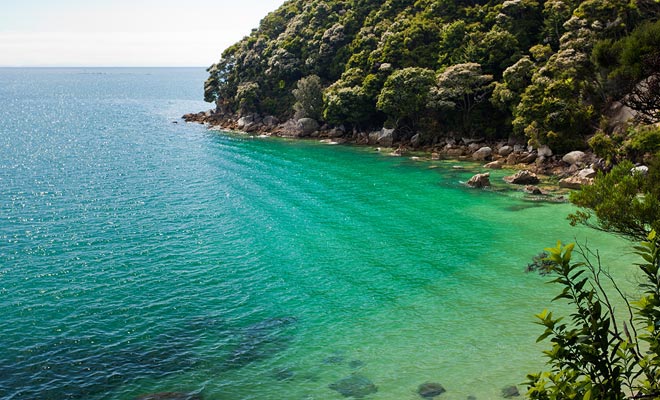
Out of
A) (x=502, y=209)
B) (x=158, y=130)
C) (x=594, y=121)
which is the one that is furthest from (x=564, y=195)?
(x=158, y=130)

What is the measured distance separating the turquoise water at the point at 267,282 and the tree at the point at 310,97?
3814 centimetres

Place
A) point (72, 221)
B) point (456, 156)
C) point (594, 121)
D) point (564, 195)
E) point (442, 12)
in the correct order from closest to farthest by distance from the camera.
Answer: point (72, 221) < point (564, 195) < point (594, 121) < point (456, 156) < point (442, 12)

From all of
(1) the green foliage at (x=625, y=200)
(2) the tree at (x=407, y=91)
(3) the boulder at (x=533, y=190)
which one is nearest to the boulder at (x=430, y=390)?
(1) the green foliage at (x=625, y=200)

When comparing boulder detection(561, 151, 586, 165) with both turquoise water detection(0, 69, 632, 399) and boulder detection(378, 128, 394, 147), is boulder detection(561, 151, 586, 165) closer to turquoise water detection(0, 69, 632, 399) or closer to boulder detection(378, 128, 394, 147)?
turquoise water detection(0, 69, 632, 399)

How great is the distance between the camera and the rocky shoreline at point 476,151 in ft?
202

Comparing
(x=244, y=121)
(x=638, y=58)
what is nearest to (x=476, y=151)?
(x=638, y=58)

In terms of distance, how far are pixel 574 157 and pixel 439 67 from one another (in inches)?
1417

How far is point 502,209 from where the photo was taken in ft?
173

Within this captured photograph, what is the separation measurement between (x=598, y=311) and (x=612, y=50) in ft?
65.4

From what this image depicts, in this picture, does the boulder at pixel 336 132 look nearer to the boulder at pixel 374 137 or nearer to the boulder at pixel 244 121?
the boulder at pixel 374 137

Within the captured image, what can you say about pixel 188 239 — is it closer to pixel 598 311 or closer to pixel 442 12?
pixel 598 311

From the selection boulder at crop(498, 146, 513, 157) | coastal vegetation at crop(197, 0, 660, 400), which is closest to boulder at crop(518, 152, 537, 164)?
coastal vegetation at crop(197, 0, 660, 400)

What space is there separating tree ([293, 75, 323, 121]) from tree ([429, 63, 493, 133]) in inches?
1144

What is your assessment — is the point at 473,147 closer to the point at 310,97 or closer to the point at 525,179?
the point at 525,179
